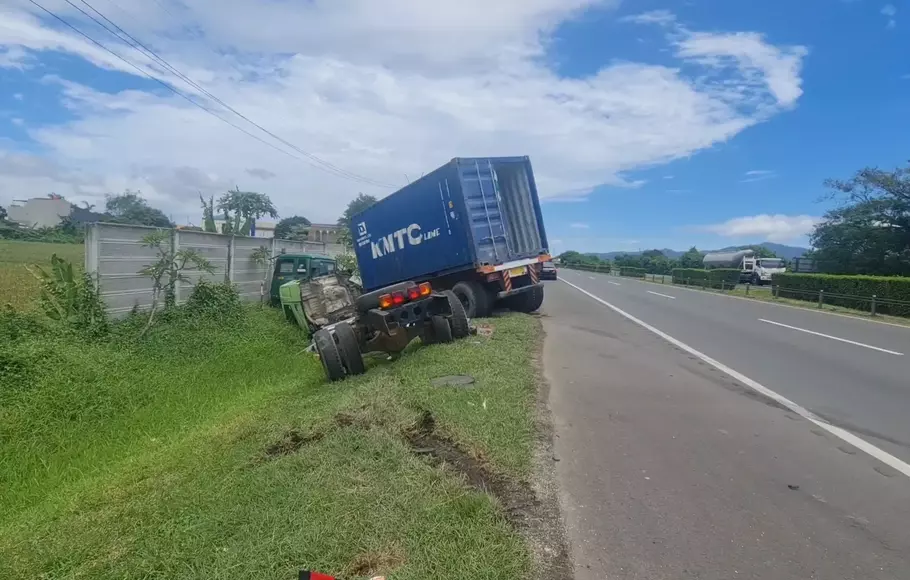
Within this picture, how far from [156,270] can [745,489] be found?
10.7 meters

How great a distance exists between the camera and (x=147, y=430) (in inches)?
275

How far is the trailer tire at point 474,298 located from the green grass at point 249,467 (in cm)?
384

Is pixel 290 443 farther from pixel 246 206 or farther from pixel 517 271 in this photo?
pixel 246 206

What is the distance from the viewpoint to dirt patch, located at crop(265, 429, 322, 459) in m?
4.74

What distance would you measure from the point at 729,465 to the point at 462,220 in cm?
896

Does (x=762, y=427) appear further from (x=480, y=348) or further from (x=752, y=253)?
(x=752, y=253)

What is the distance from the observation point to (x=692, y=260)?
6919cm

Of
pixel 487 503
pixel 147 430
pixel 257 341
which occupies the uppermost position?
pixel 257 341

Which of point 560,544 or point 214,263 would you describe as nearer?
point 560,544

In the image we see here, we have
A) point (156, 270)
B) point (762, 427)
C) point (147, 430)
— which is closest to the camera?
point (762, 427)

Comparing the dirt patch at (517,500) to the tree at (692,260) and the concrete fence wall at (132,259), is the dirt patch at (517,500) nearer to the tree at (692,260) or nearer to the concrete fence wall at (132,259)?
the concrete fence wall at (132,259)

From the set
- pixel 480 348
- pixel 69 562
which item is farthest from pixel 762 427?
pixel 69 562

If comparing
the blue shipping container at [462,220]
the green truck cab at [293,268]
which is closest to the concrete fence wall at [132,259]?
the green truck cab at [293,268]

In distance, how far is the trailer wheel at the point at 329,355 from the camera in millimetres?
7965
